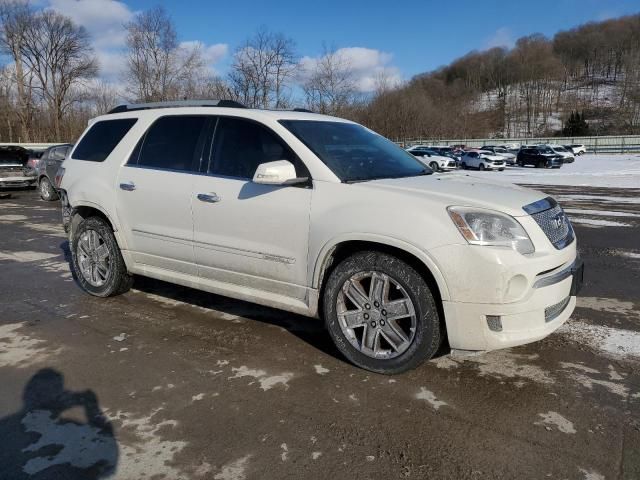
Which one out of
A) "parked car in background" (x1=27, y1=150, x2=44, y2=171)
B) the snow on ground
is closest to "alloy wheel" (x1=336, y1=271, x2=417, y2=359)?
the snow on ground

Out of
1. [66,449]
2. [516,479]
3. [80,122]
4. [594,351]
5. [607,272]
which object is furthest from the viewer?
[80,122]

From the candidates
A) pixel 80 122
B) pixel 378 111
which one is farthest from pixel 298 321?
pixel 378 111

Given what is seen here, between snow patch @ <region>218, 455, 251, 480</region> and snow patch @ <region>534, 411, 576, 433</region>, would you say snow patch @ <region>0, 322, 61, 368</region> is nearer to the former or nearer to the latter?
snow patch @ <region>218, 455, 251, 480</region>

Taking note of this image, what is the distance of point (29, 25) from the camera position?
5116 cm

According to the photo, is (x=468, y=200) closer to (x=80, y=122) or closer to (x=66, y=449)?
(x=66, y=449)

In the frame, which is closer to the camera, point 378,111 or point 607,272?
point 607,272

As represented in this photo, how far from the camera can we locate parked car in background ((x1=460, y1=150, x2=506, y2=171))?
38625 millimetres

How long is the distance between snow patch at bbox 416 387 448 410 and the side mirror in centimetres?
164

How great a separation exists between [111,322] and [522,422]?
343cm

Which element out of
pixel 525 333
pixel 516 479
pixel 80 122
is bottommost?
pixel 516 479

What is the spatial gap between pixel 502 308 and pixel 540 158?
4245cm

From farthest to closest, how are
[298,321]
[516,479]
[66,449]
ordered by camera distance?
[298,321]
[66,449]
[516,479]

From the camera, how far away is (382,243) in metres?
3.30

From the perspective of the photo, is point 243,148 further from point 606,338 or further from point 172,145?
point 606,338
